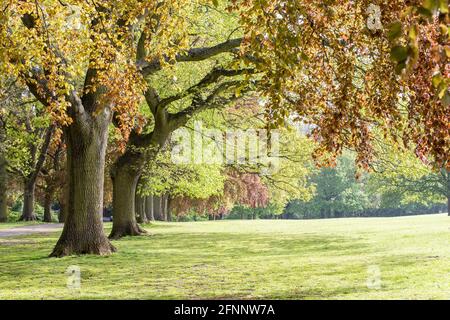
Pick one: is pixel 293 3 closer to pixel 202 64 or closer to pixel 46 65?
pixel 46 65

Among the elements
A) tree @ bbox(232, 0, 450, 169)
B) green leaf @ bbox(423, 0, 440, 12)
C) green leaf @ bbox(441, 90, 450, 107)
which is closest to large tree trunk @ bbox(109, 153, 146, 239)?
tree @ bbox(232, 0, 450, 169)

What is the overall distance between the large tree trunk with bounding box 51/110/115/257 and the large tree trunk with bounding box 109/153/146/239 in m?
7.55

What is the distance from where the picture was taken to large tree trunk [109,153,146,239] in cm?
2478

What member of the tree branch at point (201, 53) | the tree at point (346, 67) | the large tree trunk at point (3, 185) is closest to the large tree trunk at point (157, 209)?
the large tree trunk at point (3, 185)

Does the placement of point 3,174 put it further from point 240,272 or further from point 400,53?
point 400,53

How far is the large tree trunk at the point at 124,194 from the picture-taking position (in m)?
24.8

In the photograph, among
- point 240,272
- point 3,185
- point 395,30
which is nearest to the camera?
point 395,30

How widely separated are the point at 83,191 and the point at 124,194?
848 cm

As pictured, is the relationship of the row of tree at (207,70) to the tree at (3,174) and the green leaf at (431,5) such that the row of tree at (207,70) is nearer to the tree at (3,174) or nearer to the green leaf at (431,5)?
the green leaf at (431,5)

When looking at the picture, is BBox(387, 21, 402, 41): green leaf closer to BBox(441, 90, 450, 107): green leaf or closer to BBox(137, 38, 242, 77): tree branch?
BBox(441, 90, 450, 107): green leaf

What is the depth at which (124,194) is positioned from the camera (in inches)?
988

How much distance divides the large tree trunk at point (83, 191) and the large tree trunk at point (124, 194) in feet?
24.8

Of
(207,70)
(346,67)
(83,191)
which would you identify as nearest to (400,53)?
(346,67)
